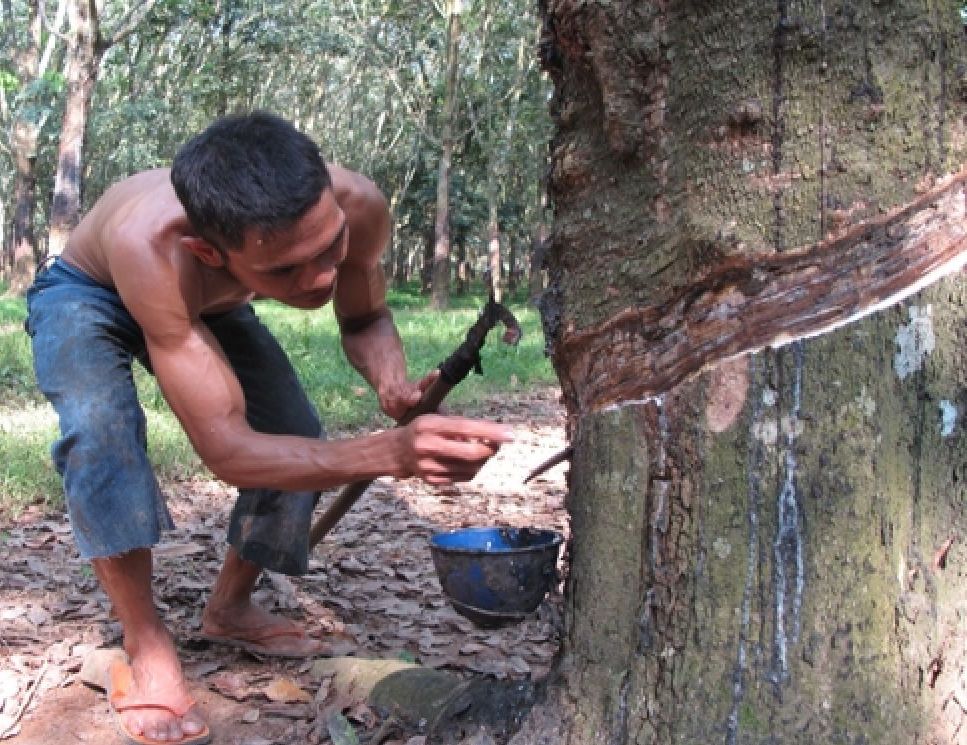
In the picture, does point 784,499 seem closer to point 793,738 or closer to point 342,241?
point 793,738

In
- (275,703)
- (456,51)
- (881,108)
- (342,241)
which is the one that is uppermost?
(456,51)

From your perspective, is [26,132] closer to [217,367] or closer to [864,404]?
[217,367]

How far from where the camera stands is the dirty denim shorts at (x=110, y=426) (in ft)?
8.43

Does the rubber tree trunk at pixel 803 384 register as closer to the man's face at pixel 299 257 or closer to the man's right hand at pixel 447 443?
the man's right hand at pixel 447 443

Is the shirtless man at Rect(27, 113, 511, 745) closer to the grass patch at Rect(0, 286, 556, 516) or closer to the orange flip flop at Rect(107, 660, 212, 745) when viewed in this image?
the orange flip flop at Rect(107, 660, 212, 745)

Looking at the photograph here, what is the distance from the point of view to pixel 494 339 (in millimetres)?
11125

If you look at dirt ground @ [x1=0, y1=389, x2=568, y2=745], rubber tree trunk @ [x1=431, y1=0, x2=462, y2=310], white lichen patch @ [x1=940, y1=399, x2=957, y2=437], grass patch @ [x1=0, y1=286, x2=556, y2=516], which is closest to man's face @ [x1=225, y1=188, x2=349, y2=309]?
dirt ground @ [x1=0, y1=389, x2=568, y2=745]

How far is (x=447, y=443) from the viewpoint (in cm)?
210

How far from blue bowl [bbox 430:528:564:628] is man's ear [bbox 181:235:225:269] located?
33.8 inches

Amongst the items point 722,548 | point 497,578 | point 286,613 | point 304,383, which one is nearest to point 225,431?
point 497,578

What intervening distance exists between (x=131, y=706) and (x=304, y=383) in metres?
4.96

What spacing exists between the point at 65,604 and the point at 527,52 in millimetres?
19689

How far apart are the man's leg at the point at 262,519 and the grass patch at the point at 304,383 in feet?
5.94

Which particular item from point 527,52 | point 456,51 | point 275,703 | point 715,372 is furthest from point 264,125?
point 527,52
